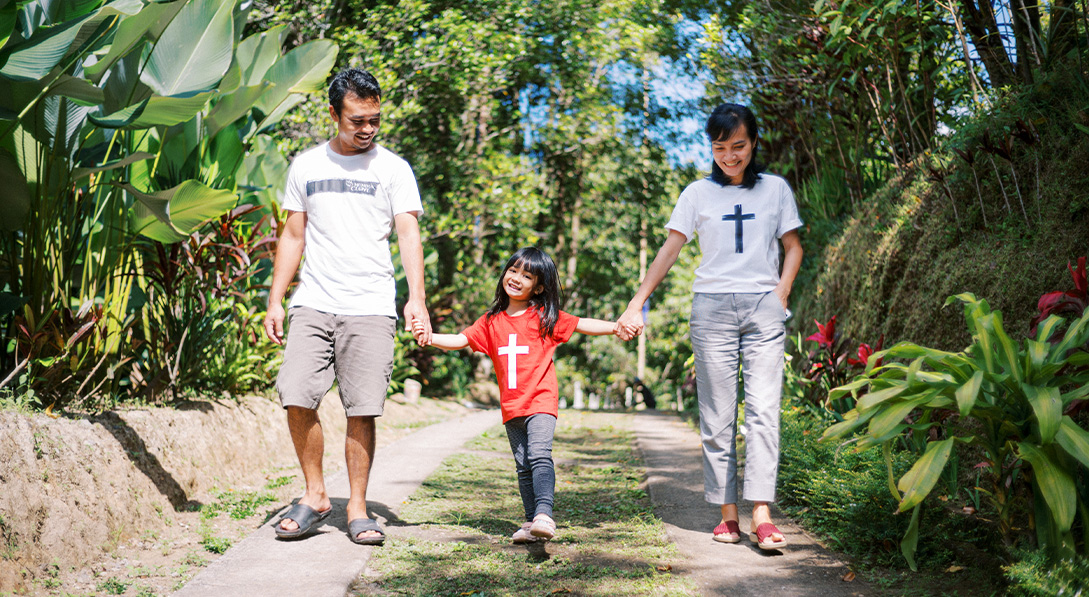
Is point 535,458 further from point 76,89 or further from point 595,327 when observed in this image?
point 76,89

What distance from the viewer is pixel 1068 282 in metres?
3.50

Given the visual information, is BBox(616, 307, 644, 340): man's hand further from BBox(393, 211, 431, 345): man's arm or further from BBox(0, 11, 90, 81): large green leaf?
BBox(0, 11, 90, 81): large green leaf

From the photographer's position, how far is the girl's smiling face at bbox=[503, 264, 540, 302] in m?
3.65

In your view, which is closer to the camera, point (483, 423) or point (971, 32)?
point (971, 32)

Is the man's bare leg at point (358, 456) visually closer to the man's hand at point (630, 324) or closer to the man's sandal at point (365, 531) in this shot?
the man's sandal at point (365, 531)

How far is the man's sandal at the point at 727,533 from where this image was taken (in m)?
3.62

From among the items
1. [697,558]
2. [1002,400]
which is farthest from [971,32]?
[697,558]

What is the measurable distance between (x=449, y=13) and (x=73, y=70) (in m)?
7.56

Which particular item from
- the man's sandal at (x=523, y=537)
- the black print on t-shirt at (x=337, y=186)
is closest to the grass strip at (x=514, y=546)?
the man's sandal at (x=523, y=537)

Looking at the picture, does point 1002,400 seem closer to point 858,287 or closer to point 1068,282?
point 1068,282

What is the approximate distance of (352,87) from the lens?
11.7 ft

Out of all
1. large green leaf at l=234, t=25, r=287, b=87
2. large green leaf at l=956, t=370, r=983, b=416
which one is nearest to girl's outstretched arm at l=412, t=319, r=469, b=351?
large green leaf at l=956, t=370, r=983, b=416

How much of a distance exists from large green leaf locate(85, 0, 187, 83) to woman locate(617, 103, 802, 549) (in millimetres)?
2391

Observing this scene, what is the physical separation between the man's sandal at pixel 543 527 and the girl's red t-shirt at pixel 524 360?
48 cm
